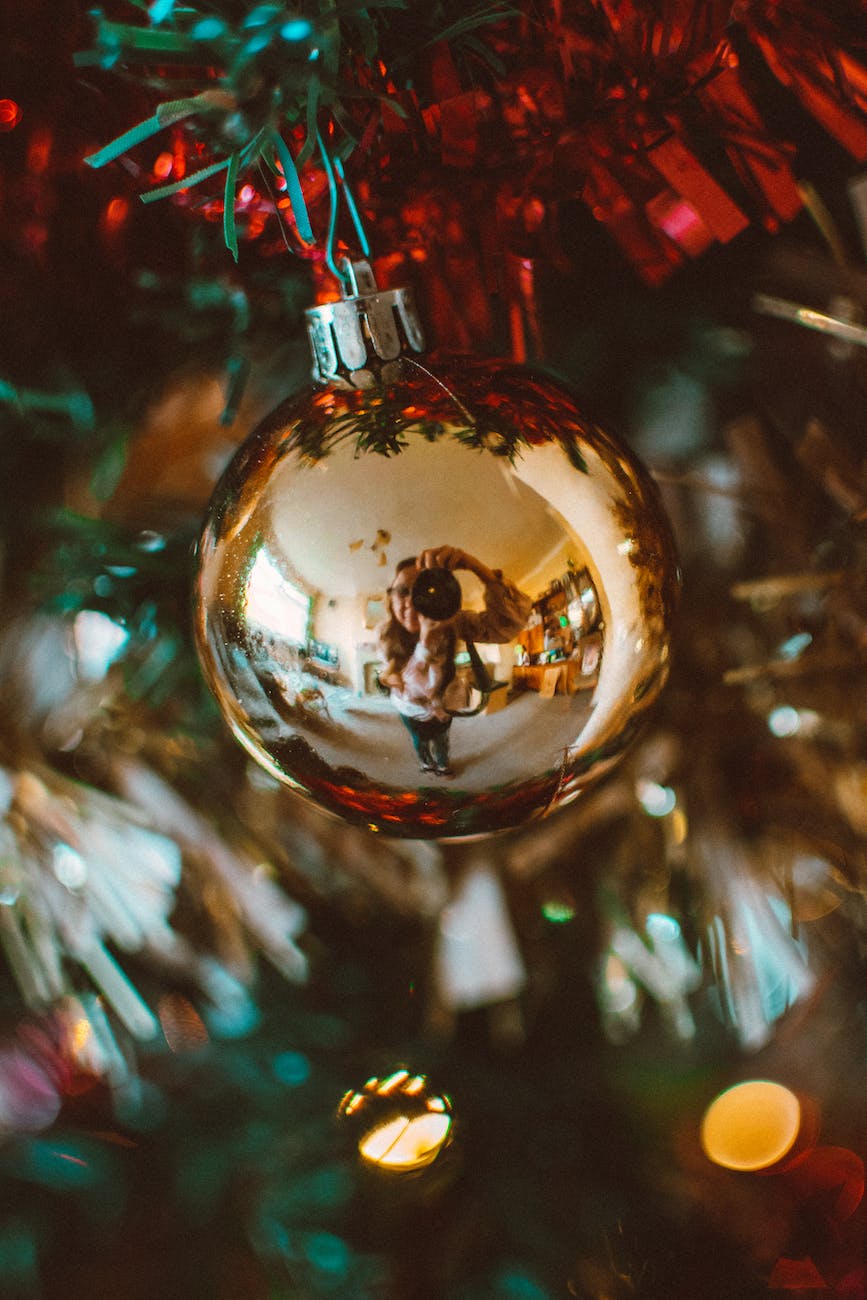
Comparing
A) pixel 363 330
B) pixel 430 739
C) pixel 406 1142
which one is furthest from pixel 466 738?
pixel 406 1142

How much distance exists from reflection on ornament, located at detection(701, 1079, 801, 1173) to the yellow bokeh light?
0.43 ft

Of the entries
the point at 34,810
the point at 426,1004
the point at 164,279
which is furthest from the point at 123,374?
the point at 426,1004

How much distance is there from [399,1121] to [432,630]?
1.07 ft

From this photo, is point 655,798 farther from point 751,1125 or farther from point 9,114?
point 9,114

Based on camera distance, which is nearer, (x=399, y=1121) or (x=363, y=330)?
(x=363, y=330)

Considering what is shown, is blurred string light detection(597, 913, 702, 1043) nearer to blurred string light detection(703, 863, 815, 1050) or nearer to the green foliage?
blurred string light detection(703, 863, 815, 1050)

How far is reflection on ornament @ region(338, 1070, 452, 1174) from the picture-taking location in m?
0.45

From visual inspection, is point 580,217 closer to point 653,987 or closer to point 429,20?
point 429,20

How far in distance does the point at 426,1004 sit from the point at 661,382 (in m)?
0.38

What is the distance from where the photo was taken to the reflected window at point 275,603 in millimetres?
282

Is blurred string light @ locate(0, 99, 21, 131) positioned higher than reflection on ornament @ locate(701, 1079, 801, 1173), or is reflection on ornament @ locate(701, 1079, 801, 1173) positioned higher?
blurred string light @ locate(0, 99, 21, 131)

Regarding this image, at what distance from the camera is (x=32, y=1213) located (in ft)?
1.46

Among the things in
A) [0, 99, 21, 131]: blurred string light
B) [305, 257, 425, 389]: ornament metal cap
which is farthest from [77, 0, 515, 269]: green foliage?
[0, 99, 21, 131]: blurred string light

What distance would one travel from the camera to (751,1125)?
1.47ft
